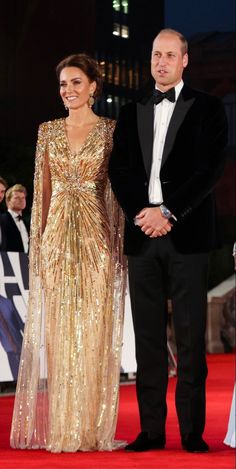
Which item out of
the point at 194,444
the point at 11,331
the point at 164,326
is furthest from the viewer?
the point at 11,331

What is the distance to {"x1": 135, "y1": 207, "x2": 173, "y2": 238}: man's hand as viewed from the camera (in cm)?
514

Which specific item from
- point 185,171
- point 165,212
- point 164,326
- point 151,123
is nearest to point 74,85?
point 151,123

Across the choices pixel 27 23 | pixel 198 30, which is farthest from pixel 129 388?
pixel 198 30

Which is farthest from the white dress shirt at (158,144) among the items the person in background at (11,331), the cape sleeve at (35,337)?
the person in background at (11,331)

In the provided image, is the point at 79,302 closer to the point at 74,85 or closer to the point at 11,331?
the point at 74,85

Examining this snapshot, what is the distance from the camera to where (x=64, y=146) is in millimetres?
5727

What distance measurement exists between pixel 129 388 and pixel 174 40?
499cm

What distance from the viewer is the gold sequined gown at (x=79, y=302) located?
18.4 feet

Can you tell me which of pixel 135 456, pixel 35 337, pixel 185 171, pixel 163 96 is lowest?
pixel 135 456

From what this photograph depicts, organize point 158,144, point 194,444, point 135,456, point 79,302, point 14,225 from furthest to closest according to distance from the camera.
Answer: point 14,225 → point 79,302 → point 158,144 → point 194,444 → point 135,456

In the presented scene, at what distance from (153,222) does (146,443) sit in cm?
104

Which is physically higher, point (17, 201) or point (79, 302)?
point (17, 201)

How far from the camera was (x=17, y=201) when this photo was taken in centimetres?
1036

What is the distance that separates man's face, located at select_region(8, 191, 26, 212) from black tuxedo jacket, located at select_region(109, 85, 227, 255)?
500 cm
